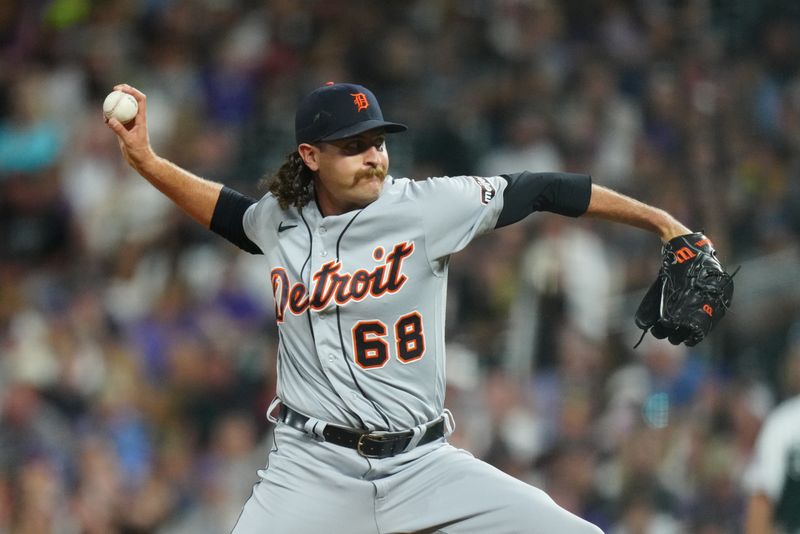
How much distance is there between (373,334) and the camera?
3.91 metres

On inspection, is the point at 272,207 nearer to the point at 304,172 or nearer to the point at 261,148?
the point at 304,172

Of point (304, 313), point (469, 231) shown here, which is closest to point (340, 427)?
point (304, 313)

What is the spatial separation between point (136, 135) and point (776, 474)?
9.47ft

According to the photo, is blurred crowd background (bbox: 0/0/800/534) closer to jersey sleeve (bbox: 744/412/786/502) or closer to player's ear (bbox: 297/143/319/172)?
jersey sleeve (bbox: 744/412/786/502)

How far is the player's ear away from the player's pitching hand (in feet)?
1.58

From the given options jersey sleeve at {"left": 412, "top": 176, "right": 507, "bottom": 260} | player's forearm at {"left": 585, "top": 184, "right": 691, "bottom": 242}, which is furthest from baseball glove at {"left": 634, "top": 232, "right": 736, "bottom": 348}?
jersey sleeve at {"left": 412, "top": 176, "right": 507, "bottom": 260}

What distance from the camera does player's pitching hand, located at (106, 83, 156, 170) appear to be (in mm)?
4188

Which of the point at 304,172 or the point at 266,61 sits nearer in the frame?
the point at 304,172

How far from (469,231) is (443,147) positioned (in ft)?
14.5

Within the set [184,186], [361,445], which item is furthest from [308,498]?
[184,186]

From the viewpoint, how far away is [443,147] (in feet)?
27.3

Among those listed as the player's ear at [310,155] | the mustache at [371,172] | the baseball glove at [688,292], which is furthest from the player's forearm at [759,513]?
the player's ear at [310,155]

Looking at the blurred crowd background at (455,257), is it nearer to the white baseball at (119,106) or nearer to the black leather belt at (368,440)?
the black leather belt at (368,440)

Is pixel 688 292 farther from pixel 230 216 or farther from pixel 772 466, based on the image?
pixel 772 466
